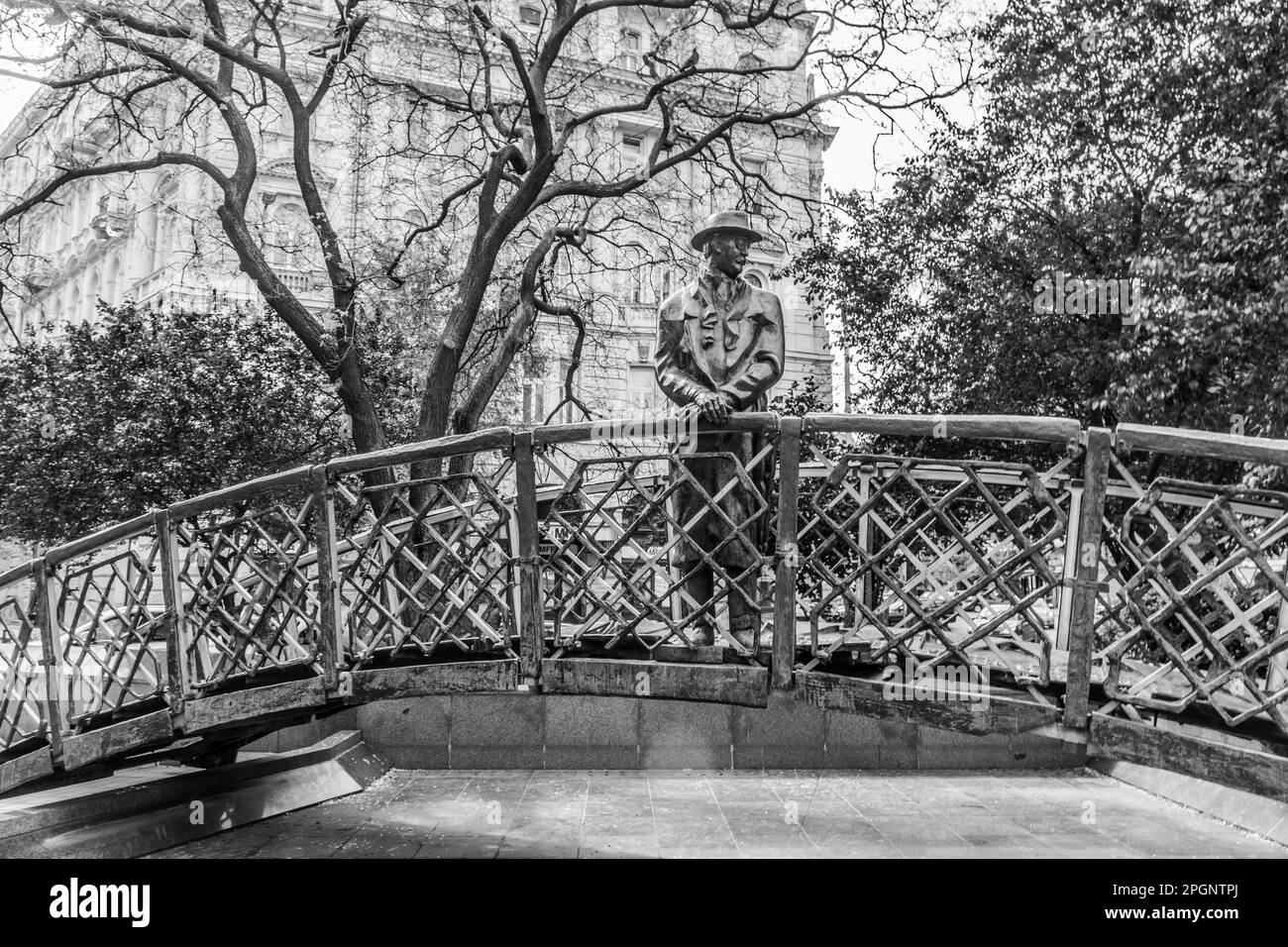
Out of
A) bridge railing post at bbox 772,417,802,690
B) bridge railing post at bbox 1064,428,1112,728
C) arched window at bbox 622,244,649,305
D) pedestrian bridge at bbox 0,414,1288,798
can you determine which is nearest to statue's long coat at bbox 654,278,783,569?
pedestrian bridge at bbox 0,414,1288,798

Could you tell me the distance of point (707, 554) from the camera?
553 centimetres

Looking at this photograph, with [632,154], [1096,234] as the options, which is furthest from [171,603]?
[632,154]

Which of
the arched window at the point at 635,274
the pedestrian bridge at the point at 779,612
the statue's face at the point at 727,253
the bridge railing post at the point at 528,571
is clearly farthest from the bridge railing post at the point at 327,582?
the arched window at the point at 635,274

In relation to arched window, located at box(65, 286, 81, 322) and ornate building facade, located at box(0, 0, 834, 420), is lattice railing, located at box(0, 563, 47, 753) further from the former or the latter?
arched window, located at box(65, 286, 81, 322)

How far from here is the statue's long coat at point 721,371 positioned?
611 centimetres

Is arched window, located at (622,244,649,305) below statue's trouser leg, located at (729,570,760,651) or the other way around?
the other way around

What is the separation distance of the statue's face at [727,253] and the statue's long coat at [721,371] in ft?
0.38

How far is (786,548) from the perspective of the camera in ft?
17.2

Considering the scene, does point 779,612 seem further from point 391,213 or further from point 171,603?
point 391,213

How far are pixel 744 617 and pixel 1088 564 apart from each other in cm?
200

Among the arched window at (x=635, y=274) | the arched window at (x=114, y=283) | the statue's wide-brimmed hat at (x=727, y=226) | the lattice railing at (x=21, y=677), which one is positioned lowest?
the lattice railing at (x=21, y=677)

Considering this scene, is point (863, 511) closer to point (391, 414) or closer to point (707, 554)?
point (707, 554)

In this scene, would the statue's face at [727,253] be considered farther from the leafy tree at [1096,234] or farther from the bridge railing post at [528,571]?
the leafy tree at [1096,234]

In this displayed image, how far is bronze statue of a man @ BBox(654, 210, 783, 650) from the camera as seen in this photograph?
603 cm
